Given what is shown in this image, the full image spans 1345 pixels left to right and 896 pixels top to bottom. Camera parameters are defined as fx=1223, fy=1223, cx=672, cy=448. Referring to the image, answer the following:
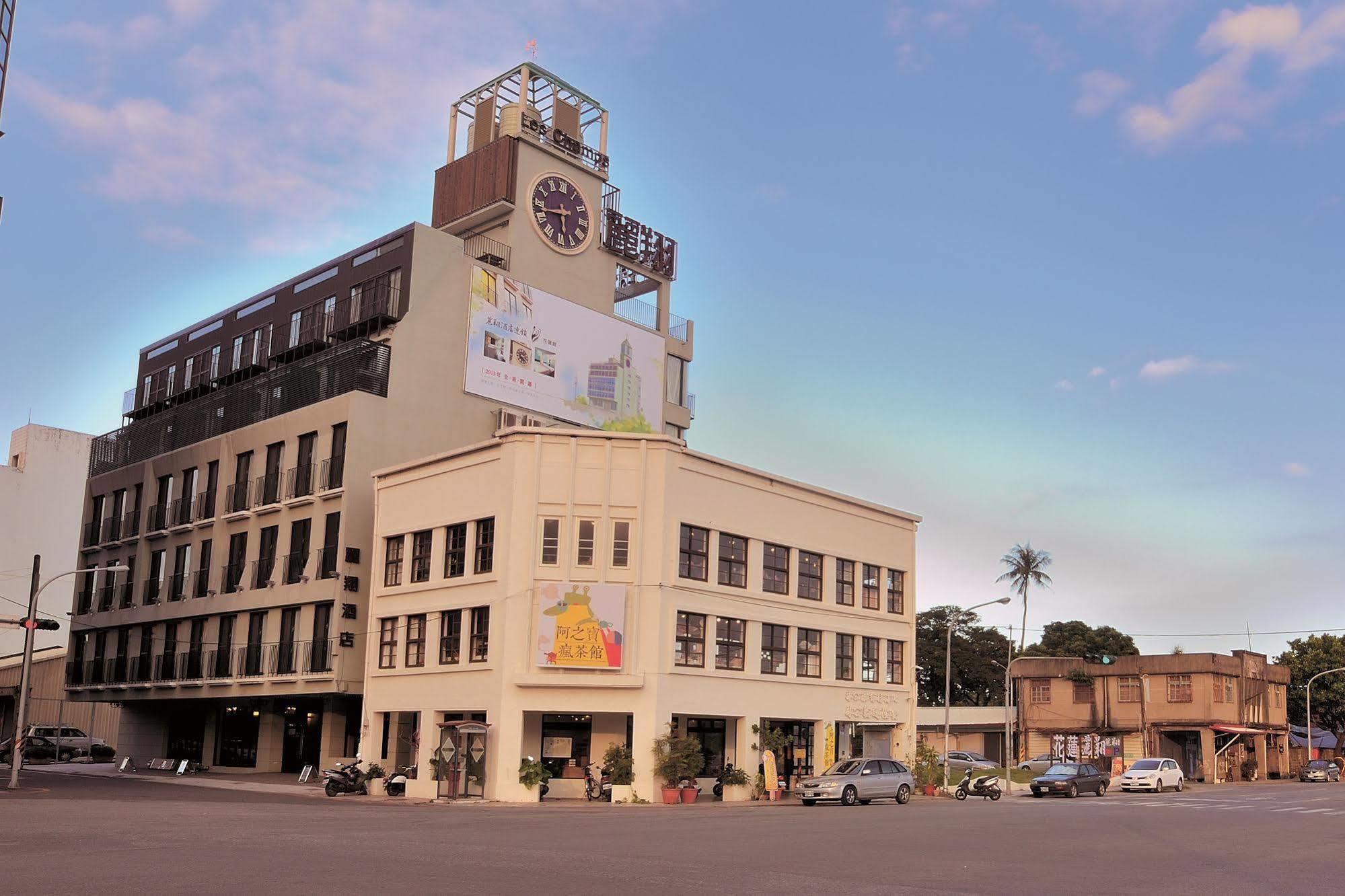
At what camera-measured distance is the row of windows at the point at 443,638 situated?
41000mm

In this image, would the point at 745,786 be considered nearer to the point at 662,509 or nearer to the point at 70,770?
the point at 662,509

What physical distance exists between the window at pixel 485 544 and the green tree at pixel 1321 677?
68935 millimetres

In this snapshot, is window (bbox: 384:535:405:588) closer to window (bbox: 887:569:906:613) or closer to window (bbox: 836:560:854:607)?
window (bbox: 836:560:854:607)

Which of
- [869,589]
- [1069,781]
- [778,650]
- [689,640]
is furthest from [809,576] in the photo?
[1069,781]

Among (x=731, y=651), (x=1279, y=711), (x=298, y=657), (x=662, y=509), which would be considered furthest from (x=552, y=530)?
(x=1279, y=711)

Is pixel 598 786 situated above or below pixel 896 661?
below

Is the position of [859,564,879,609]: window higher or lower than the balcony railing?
lower

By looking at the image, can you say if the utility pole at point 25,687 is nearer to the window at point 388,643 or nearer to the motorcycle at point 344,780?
the motorcycle at point 344,780

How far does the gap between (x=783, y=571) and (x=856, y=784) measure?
30.5 feet

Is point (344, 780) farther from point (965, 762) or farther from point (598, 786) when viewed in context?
point (965, 762)

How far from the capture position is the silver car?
38875mm

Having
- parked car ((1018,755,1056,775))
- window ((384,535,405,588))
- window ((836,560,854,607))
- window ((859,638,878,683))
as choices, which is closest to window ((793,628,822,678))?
window ((836,560,854,607))

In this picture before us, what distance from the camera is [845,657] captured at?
159 ft

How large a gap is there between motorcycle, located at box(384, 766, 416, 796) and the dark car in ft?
81.7
